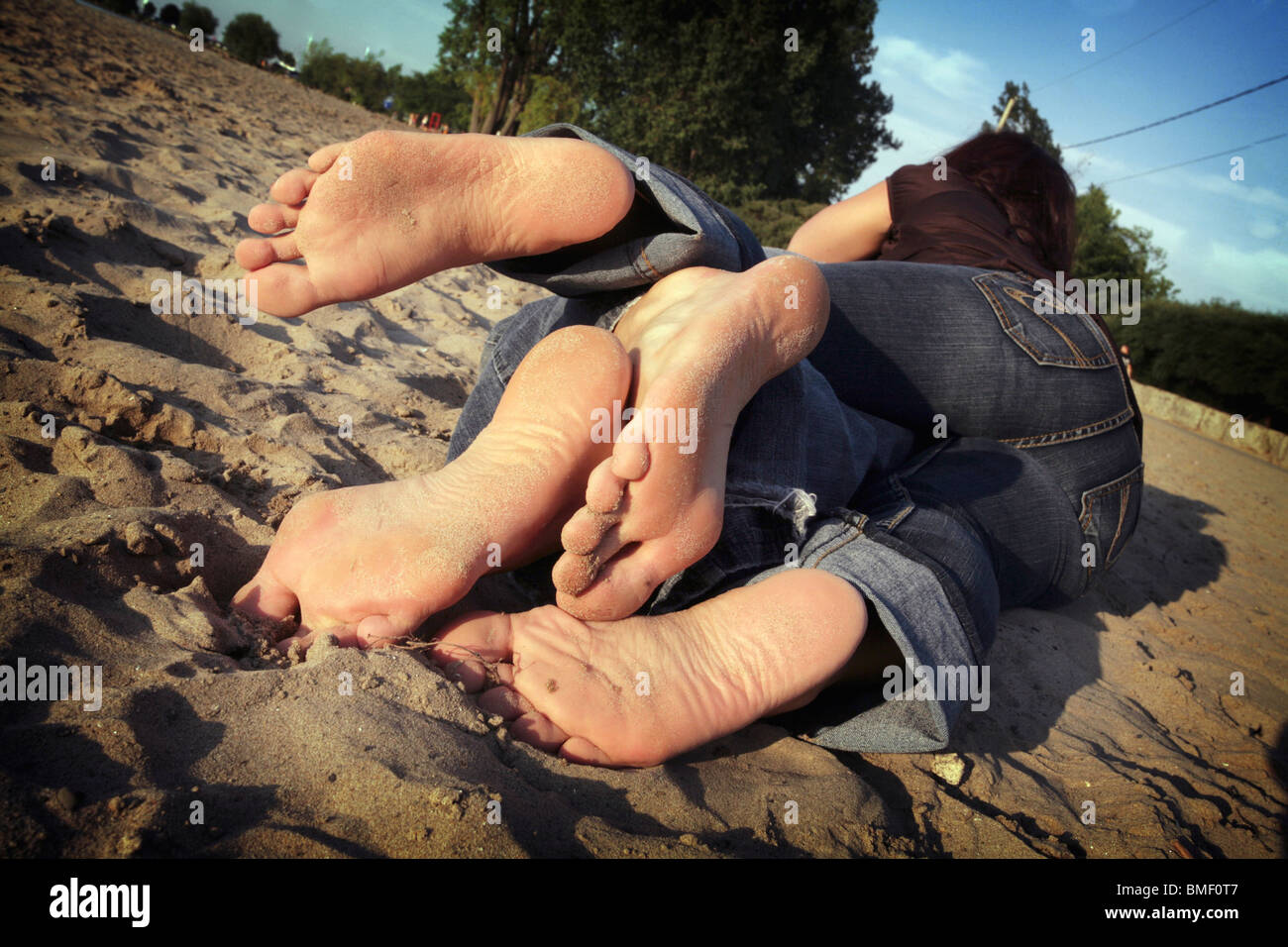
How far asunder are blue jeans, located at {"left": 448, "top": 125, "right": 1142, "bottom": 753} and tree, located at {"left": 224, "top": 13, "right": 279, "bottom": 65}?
33.7m

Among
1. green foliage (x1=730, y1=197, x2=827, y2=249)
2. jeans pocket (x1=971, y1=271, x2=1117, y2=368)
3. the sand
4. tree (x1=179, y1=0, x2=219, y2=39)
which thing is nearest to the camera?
the sand

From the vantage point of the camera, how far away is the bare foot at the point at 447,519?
1124mm

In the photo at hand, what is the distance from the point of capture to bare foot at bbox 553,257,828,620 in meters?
1.04

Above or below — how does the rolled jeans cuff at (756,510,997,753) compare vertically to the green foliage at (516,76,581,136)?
below

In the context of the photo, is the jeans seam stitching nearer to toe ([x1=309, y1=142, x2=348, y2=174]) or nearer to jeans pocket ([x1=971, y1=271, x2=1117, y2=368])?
jeans pocket ([x1=971, y1=271, x2=1117, y2=368])

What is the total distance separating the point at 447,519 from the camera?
1.14 metres

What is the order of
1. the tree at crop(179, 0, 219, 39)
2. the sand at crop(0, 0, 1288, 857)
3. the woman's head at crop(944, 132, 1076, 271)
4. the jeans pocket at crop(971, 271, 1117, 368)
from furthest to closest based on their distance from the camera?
the tree at crop(179, 0, 219, 39)
the woman's head at crop(944, 132, 1076, 271)
the jeans pocket at crop(971, 271, 1117, 368)
the sand at crop(0, 0, 1288, 857)

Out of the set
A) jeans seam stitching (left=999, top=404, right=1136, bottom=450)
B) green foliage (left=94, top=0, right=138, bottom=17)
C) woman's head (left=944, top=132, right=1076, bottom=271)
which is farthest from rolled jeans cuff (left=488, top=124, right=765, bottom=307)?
green foliage (left=94, top=0, right=138, bottom=17)

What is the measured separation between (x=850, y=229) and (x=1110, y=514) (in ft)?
4.25

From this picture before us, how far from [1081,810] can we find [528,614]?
1105mm

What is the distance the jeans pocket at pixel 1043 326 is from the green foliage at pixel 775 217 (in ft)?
35.3

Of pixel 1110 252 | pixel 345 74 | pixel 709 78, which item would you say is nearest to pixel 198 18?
pixel 345 74

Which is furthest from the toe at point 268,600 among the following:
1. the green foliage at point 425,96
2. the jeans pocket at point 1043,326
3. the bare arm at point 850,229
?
the green foliage at point 425,96

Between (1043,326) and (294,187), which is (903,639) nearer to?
(1043,326)
